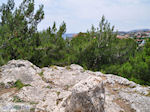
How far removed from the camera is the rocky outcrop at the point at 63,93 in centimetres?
247

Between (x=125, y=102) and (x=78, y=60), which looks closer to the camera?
(x=125, y=102)

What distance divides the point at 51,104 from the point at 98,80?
149 cm

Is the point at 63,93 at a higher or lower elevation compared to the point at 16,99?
lower

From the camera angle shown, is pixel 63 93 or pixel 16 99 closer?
pixel 16 99

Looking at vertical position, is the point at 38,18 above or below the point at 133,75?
above

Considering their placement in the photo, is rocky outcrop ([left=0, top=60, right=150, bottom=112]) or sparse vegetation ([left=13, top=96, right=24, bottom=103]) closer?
rocky outcrop ([left=0, top=60, right=150, bottom=112])

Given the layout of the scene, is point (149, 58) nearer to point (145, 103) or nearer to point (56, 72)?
point (145, 103)

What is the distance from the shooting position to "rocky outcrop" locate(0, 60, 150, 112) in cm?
247

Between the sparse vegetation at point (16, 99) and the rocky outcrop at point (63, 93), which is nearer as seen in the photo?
the rocky outcrop at point (63, 93)

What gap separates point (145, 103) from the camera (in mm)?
3873

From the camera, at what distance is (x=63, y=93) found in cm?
396

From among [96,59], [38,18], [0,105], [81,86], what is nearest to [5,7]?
[38,18]

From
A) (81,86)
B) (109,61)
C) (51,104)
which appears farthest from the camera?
(109,61)

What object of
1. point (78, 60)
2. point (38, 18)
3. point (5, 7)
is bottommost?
point (78, 60)
